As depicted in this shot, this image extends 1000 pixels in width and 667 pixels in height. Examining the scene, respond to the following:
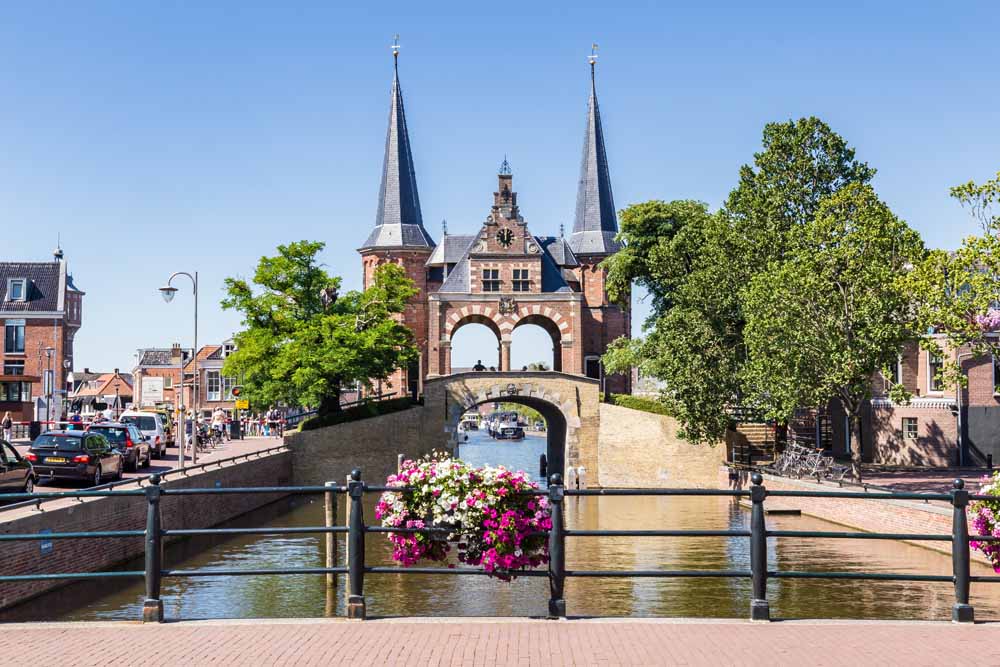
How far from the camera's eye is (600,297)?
7062cm

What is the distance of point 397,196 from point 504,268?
14.1 meters

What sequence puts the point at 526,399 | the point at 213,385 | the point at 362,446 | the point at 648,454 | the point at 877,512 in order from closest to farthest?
the point at 877,512 < the point at 648,454 < the point at 362,446 < the point at 526,399 < the point at 213,385

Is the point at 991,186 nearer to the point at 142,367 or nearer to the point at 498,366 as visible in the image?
the point at 498,366

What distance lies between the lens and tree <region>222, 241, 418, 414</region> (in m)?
52.1

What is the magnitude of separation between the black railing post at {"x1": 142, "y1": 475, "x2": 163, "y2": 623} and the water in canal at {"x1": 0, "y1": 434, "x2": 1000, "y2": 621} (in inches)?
248

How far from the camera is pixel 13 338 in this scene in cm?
7212

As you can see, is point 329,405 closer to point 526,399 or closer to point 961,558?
point 526,399

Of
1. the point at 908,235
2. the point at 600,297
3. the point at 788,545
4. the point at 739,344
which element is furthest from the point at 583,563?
the point at 600,297

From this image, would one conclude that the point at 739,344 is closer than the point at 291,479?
Yes

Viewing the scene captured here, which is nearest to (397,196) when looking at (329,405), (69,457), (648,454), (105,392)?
(329,405)

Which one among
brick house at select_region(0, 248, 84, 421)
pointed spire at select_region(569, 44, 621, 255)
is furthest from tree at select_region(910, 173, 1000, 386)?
brick house at select_region(0, 248, 84, 421)

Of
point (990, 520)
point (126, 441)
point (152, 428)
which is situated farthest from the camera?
point (152, 428)

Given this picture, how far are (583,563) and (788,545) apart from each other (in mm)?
6874

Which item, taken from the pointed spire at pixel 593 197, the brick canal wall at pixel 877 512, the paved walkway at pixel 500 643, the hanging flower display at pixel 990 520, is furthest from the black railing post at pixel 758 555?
A: the pointed spire at pixel 593 197
